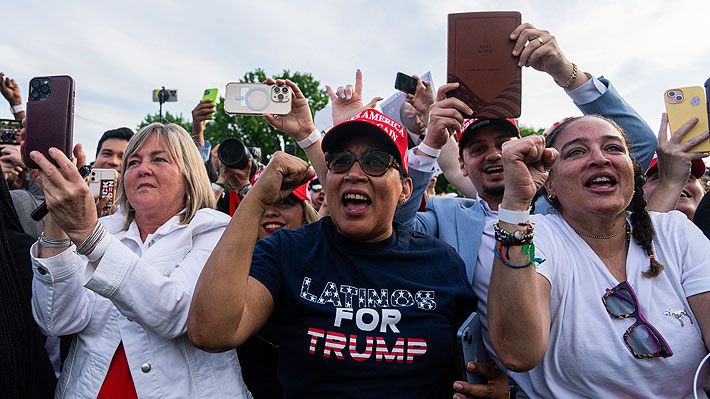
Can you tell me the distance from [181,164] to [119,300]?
984 millimetres

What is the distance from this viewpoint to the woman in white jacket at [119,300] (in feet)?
5.91

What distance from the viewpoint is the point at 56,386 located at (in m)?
2.13

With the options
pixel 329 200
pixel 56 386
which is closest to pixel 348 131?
pixel 329 200

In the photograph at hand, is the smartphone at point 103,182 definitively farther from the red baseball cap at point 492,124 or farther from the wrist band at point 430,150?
the red baseball cap at point 492,124

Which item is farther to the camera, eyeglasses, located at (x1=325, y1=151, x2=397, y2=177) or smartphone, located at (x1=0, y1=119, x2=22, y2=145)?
smartphone, located at (x1=0, y1=119, x2=22, y2=145)

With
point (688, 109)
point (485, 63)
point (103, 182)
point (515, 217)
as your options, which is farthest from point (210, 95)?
point (688, 109)

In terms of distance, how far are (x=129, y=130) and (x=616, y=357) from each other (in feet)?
14.0

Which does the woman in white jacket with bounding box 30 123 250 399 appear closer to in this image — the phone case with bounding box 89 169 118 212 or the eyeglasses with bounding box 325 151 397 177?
the eyeglasses with bounding box 325 151 397 177

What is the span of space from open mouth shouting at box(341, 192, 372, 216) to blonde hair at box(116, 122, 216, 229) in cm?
96

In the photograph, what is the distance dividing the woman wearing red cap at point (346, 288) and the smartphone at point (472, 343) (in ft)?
0.31

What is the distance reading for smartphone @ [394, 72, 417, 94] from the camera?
9.25 ft

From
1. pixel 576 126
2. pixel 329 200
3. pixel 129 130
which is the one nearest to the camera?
pixel 329 200

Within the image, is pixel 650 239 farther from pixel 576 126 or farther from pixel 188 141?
pixel 188 141

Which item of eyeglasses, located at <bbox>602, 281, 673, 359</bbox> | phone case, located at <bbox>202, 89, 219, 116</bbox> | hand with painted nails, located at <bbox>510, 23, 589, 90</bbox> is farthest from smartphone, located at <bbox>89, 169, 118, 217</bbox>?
eyeglasses, located at <bbox>602, 281, 673, 359</bbox>
